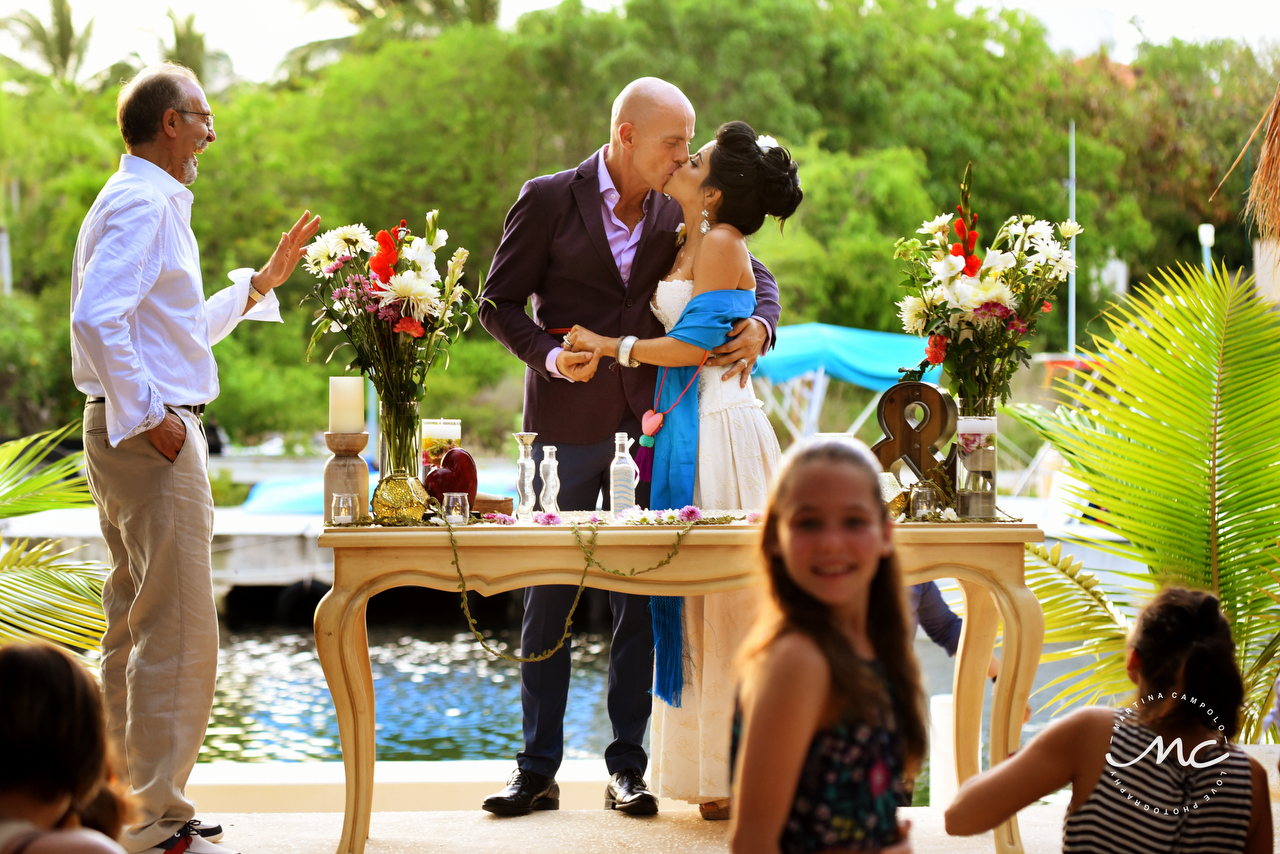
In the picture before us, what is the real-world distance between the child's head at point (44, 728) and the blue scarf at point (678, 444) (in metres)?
A: 1.68

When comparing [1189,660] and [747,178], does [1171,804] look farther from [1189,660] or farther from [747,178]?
[747,178]

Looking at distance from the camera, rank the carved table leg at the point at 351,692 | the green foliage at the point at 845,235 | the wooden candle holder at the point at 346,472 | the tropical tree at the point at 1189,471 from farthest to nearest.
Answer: the green foliage at the point at 845,235, the tropical tree at the point at 1189,471, the wooden candle holder at the point at 346,472, the carved table leg at the point at 351,692

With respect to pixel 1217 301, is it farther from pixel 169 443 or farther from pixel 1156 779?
pixel 169 443

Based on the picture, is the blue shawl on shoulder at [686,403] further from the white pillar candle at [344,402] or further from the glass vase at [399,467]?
the white pillar candle at [344,402]

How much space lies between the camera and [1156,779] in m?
1.60

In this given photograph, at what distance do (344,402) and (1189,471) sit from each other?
2541mm

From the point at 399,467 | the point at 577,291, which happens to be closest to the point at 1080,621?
the point at 577,291

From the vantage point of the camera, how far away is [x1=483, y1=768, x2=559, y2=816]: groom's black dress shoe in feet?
10.1

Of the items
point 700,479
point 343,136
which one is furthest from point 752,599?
point 343,136

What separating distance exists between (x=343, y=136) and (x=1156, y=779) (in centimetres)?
2093

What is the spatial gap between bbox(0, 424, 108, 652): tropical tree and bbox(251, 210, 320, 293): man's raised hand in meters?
0.84

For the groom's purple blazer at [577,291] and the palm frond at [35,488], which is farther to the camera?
the palm frond at [35,488]

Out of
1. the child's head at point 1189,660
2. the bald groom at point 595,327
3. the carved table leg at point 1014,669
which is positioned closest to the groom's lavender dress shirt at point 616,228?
the bald groom at point 595,327

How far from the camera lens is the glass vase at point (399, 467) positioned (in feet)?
9.02
